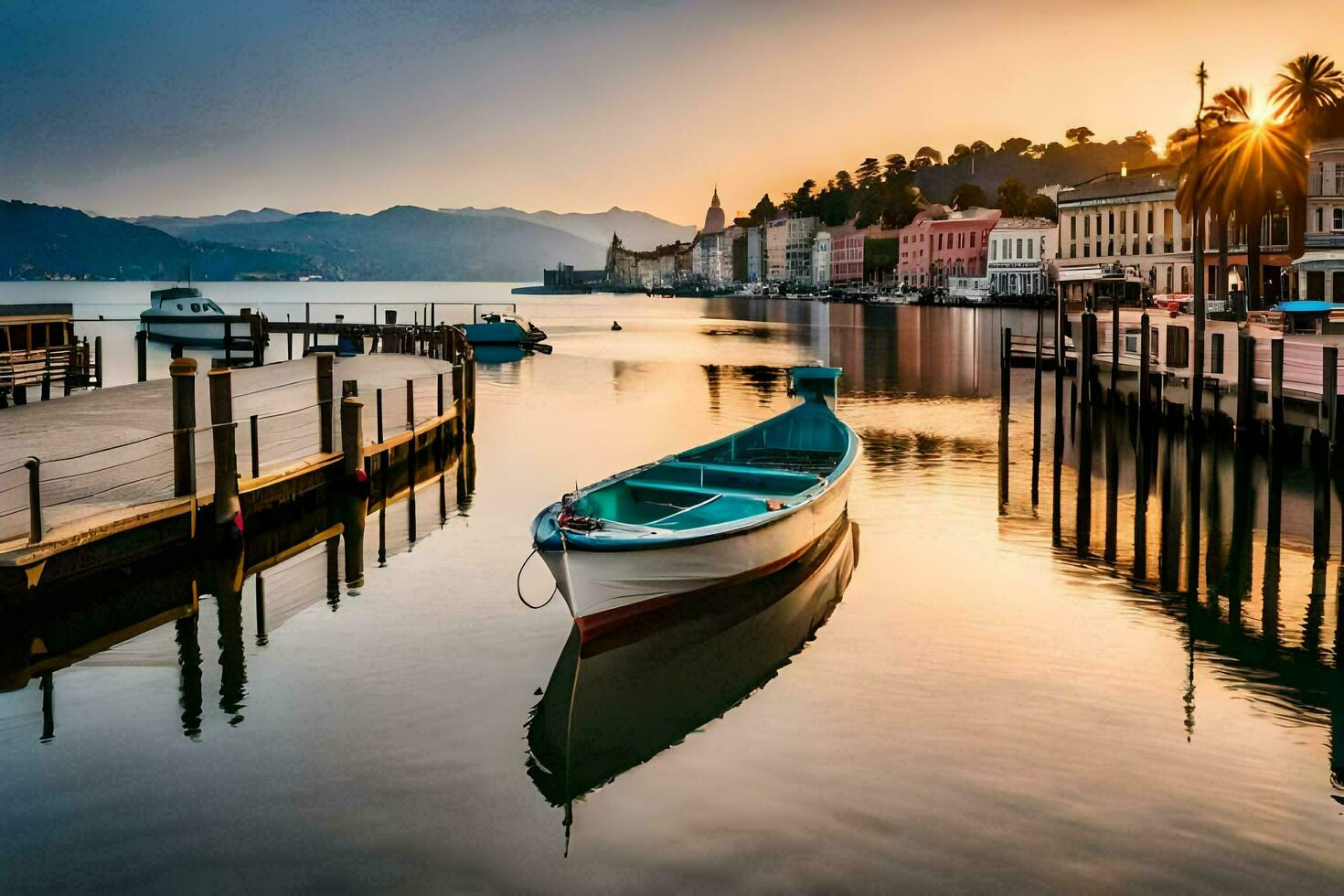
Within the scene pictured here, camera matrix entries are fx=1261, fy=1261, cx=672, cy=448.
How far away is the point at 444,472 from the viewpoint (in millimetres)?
31297

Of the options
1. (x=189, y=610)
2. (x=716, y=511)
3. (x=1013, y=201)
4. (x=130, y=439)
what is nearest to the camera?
(x=189, y=610)

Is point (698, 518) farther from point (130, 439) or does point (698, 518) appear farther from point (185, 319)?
point (185, 319)

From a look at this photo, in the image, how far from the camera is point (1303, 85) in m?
62.1

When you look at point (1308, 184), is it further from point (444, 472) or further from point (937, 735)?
point (937, 735)

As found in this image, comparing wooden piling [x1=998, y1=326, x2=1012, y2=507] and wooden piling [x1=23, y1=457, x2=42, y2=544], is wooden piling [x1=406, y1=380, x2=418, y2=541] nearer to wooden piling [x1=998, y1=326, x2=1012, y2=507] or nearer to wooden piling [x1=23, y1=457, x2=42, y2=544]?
wooden piling [x1=23, y1=457, x2=42, y2=544]

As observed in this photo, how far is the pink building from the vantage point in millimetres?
175875

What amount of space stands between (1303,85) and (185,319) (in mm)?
65756

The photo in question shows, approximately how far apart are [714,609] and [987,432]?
81.8 feet

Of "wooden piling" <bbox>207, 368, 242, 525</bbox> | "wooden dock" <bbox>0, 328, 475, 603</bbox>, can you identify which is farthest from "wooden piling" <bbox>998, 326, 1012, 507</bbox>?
"wooden piling" <bbox>207, 368, 242, 525</bbox>

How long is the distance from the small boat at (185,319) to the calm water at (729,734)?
6393cm

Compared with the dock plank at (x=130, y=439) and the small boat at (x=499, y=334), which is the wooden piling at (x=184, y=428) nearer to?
the dock plank at (x=130, y=439)

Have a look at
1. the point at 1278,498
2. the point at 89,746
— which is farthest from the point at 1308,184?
the point at 89,746

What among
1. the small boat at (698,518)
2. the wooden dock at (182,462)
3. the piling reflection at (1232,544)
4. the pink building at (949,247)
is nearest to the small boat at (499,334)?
the wooden dock at (182,462)

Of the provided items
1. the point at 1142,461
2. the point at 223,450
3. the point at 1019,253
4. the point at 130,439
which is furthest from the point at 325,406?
the point at 1019,253
